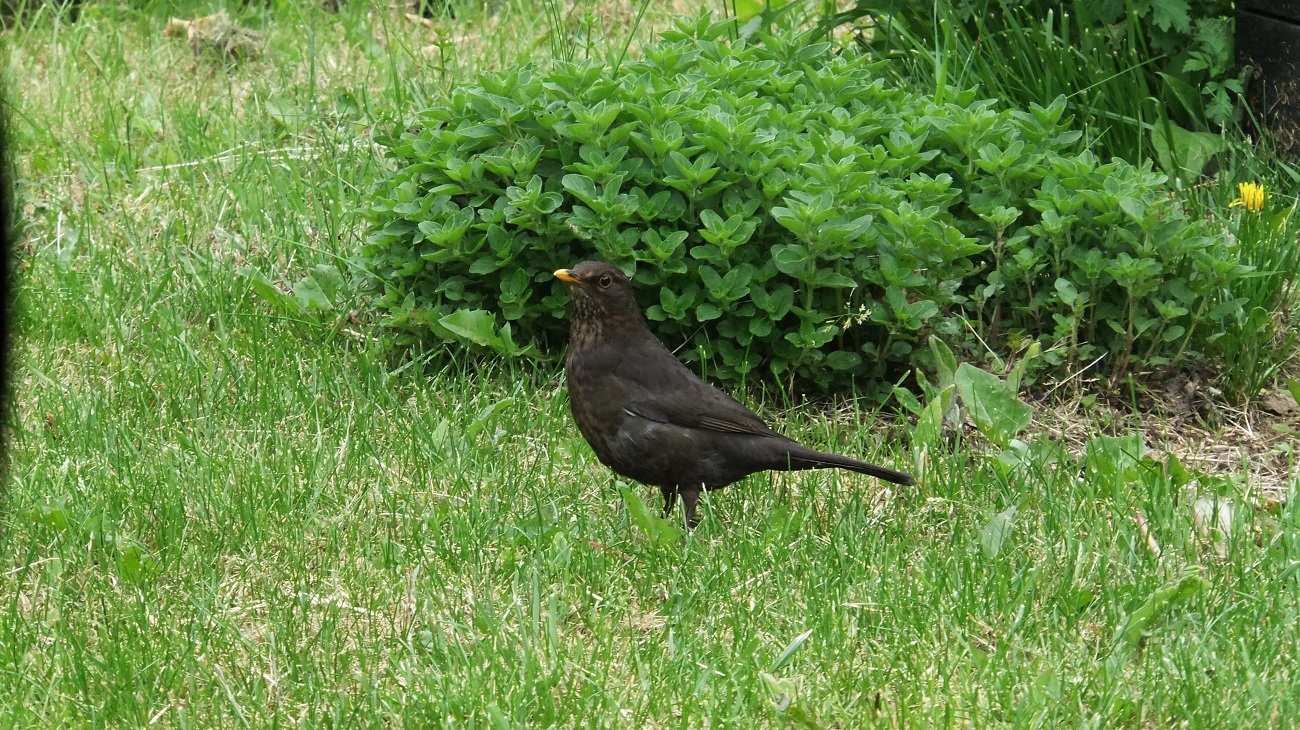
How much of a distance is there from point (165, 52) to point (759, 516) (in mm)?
4535

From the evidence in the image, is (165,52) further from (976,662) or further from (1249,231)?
(976,662)

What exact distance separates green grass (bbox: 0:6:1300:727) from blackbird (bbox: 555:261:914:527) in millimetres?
135

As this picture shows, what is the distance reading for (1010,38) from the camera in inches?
211

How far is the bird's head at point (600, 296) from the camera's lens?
12.5 feet

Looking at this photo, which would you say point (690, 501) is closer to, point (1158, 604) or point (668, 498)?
point (668, 498)

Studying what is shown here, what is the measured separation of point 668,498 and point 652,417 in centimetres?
32

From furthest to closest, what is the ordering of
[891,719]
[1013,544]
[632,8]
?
1. [632,8]
2. [1013,544]
3. [891,719]

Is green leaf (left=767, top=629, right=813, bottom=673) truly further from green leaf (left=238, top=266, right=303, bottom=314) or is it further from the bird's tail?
green leaf (left=238, top=266, right=303, bottom=314)

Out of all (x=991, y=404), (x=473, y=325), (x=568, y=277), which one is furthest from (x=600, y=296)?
(x=991, y=404)

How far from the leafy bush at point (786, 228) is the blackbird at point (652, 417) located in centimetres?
39

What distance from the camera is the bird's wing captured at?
3.67 metres

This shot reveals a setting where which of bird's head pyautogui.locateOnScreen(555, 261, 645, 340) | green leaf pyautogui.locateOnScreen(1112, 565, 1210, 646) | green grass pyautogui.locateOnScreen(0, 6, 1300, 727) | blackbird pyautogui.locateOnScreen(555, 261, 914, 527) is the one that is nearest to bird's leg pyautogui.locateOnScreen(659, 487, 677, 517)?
blackbird pyautogui.locateOnScreen(555, 261, 914, 527)

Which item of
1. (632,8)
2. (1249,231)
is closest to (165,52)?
(632,8)

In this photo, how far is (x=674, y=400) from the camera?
→ 3.70 metres
